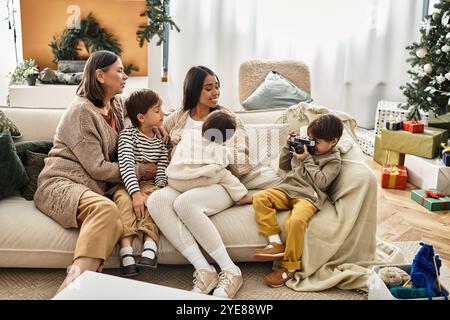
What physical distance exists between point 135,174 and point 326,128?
0.89m

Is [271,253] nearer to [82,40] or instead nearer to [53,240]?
[53,240]

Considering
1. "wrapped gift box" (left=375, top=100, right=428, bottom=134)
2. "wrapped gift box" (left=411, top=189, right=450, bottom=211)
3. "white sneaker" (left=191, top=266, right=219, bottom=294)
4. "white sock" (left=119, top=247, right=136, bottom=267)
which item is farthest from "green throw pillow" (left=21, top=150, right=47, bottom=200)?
"wrapped gift box" (left=375, top=100, right=428, bottom=134)

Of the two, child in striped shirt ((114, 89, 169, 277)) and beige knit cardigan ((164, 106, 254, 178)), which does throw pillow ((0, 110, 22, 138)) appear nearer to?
child in striped shirt ((114, 89, 169, 277))

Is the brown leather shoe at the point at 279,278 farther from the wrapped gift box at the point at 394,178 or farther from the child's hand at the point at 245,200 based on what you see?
the wrapped gift box at the point at 394,178

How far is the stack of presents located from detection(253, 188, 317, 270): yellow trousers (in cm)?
140

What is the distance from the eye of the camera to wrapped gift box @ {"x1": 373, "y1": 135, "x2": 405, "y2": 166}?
12.5ft

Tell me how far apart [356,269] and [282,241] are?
0.34 metres

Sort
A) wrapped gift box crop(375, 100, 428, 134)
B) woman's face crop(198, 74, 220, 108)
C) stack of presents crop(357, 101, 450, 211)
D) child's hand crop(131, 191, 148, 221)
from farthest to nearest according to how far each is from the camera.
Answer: wrapped gift box crop(375, 100, 428, 134) < stack of presents crop(357, 101, 450, 211) < woman's face crop(198, 74, 220, 108) < child's hand crop(131, 191, 148, 221)

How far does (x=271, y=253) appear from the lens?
2090mm

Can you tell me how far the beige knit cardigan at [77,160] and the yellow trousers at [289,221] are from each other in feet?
2.20

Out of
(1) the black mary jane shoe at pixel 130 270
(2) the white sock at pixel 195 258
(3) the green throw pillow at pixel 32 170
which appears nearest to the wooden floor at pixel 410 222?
(2) the white sock at pixel 195 258

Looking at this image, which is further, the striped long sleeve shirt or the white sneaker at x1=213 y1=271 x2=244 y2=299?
the striped long sleeve shirt

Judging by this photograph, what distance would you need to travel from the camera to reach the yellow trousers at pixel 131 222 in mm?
2096
